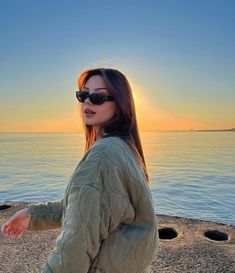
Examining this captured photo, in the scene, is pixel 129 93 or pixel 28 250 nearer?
pixel 129 93

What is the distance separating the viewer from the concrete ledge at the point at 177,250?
475 centimetres

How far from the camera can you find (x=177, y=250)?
533 cm

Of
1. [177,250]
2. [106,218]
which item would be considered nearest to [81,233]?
[106,218]

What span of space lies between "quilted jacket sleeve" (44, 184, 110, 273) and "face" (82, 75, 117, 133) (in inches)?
18.4

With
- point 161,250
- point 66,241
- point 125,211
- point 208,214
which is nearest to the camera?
point 66,241

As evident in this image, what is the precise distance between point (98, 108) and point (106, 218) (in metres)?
0.64

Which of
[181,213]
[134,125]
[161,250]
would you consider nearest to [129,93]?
[134,125]

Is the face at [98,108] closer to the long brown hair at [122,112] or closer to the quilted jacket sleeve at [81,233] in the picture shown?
the long brown hair at [122,112]

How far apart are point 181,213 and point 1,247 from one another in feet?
24.4

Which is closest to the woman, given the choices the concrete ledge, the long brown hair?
the long brown hair

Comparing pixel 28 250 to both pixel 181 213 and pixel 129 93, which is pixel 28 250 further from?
pixel 181 213

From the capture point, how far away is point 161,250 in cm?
532

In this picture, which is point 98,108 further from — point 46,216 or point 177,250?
point 177,250

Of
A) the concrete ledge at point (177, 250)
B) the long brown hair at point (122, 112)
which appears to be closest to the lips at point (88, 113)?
the long brown hair at point (122, 112)
